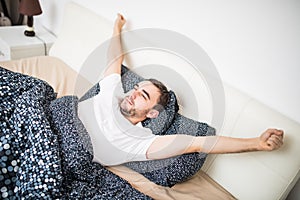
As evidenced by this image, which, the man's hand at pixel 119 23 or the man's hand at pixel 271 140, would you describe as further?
the man's hand at pixel 119 23

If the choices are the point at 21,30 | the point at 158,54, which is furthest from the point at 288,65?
the point at 21,30

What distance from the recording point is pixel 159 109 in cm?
132

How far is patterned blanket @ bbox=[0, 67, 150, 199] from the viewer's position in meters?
1.00

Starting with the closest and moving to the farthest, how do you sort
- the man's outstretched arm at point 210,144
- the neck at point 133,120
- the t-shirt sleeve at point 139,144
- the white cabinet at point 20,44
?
1. the man's outstretched arm at point 210,144
2. the t-shirt sleeve at point 139,144
3. the neck at point 133,120
4. the white cabinet at point 20,44

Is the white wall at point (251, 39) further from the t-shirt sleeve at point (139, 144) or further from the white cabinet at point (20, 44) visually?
the white cabinet at point (20, 44)

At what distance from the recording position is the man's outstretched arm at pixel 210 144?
1102mm

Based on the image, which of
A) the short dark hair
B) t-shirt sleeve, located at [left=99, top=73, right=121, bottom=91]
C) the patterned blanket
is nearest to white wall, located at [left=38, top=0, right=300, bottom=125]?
the short dark hair

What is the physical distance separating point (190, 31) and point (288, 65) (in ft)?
1.69

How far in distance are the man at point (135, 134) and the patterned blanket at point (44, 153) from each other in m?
0.07

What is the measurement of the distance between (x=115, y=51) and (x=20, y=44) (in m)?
0.94

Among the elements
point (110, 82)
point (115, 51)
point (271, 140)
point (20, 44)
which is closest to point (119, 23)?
→ point (115, 51)

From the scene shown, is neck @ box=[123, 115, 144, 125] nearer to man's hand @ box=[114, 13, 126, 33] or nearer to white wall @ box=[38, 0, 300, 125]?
white wall @ box=[38, 0, 300, 125]

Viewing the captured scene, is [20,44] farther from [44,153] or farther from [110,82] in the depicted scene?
[44,153]

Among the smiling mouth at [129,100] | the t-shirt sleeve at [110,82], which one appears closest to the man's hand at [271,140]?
the smiling mouth at [129,100]
